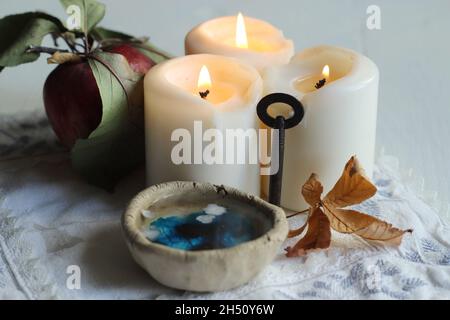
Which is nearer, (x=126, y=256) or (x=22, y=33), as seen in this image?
(x=126, y=256)

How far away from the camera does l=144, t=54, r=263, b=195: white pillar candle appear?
637mm

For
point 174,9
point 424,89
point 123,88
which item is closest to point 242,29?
point 123,88

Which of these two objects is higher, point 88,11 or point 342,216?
point 88,11

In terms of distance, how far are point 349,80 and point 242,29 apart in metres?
0.14

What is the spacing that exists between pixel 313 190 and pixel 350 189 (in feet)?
0.09

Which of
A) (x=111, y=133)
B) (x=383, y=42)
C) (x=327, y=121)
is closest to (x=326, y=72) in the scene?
(x=327, y=121)

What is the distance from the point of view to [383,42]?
39.8 inches

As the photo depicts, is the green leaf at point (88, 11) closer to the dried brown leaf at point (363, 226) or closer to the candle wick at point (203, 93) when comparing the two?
Result: the candle wick at point (203, 93)

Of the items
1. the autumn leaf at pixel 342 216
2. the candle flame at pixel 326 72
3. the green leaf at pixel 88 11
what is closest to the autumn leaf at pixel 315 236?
the autumn leaf at pixel 342 216

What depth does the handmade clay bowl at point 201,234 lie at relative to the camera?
554mm

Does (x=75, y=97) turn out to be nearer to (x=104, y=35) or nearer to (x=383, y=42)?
(x=104, y=35)

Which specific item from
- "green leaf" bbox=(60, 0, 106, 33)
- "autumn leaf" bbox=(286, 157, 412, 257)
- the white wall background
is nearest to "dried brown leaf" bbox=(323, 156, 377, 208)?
"autumn leaf" bbox=(286, 157, 412, 257)

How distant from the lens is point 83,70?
0.69m

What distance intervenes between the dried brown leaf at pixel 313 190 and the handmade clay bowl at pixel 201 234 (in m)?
0.04
